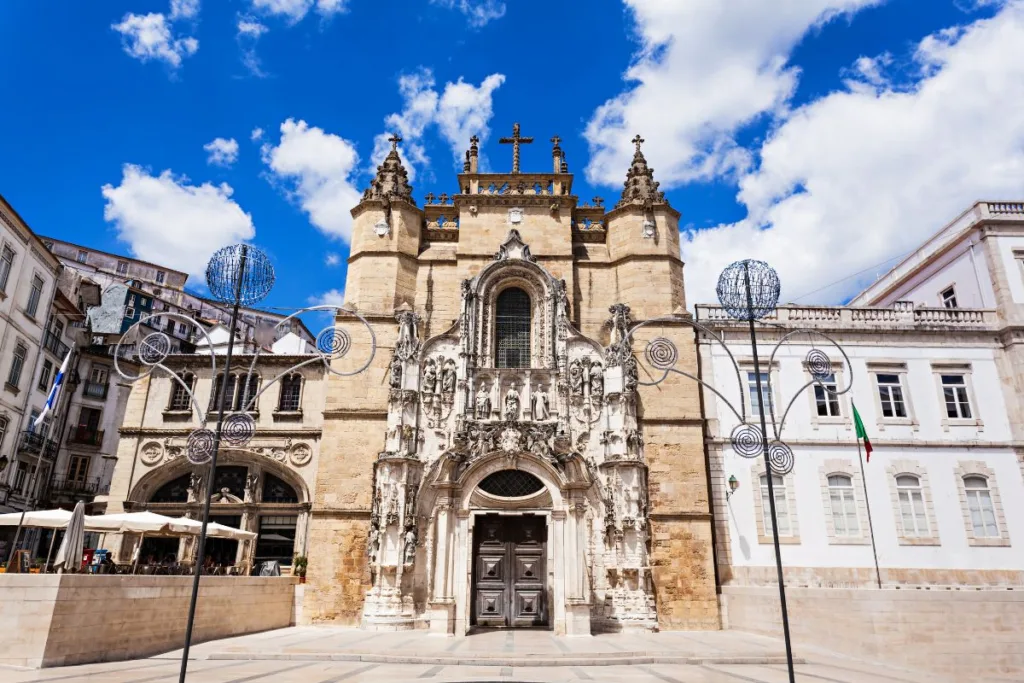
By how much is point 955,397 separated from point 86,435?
37.2 meters

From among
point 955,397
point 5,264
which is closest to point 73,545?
point 5,264

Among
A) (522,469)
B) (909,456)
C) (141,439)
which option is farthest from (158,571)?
(909,456)

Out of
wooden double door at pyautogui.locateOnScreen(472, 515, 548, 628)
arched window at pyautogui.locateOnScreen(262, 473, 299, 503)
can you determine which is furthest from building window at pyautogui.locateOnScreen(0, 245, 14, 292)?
wooden double door at pyautogui.locateOnScreen(472, 515, 548, 628)

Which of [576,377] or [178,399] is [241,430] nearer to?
[576,377]

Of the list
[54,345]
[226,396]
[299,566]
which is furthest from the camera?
[54,345]

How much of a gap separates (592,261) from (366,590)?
13329 mm

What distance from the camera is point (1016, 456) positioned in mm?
21328

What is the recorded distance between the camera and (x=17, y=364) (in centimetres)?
2553

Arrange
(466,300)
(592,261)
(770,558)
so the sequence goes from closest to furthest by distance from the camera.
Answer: (770,558) < (466,300) < (592,261)

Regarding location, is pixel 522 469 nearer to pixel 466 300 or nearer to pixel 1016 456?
pixel 466 300

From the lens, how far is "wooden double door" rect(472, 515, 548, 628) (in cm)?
1955

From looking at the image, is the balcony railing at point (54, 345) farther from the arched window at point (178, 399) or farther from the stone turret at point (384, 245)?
the stone turret at point (384, 245)

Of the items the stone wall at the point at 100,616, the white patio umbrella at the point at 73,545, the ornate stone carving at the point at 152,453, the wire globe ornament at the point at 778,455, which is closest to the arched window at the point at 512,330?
the wire globe ornament at the point at 778,455

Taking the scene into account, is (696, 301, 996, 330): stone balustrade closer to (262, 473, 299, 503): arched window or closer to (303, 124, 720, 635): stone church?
(303, 124, 720, 635): stone church
